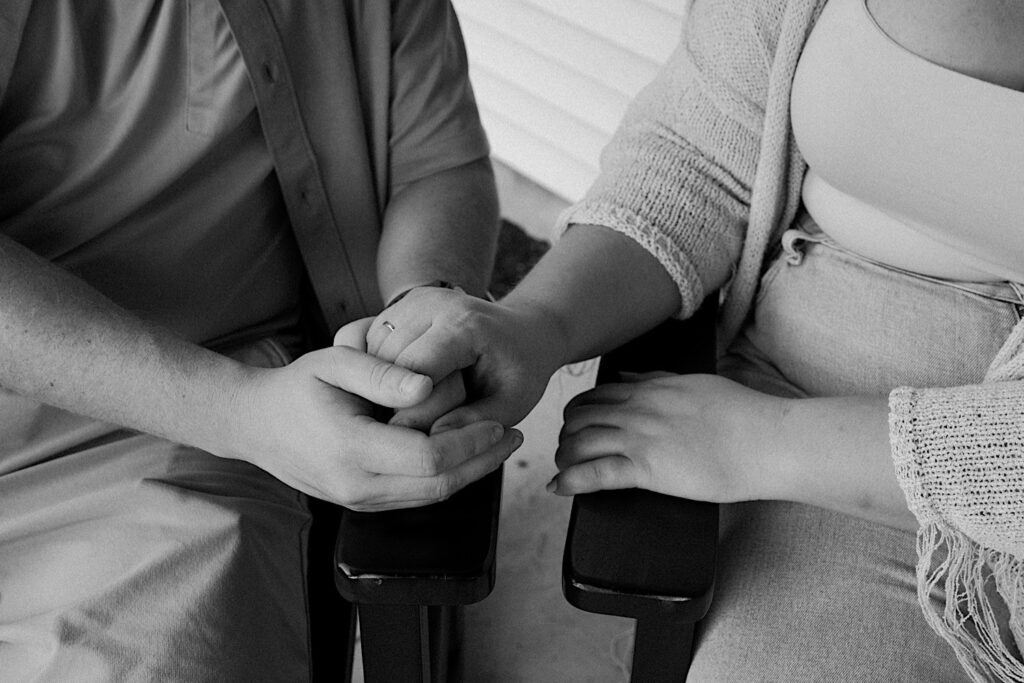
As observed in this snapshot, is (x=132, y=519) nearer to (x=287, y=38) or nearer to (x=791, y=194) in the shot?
(x=287, y=38)

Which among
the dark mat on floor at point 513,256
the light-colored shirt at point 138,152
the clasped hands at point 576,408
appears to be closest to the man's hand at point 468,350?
the clasped hands at point 576,408

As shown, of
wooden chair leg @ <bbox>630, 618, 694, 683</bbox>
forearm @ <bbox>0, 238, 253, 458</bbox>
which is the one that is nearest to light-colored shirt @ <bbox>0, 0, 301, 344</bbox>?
forearm @ <bbox>0, 238, 253, 458</bbox>

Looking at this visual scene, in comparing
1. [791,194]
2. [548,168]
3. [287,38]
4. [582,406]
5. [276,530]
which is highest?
[287,38]

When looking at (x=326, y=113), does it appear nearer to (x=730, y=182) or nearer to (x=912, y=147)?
(x=730, y=182)

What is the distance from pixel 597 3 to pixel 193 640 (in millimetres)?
1802

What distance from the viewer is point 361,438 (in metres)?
0.93

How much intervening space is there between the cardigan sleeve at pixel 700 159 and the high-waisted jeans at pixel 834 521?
9 centimetres

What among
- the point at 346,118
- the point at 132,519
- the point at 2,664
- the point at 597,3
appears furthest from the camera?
the point at 597,3

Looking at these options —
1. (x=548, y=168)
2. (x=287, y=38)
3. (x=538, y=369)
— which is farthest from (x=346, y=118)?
(x=548, y=168)

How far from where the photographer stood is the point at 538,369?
1.07 m

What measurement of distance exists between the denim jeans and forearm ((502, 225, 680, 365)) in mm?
378

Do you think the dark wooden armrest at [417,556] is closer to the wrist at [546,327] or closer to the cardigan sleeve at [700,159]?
the wrist at [546,327]

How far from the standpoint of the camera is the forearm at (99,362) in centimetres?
100

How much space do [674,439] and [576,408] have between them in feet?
0.41
